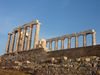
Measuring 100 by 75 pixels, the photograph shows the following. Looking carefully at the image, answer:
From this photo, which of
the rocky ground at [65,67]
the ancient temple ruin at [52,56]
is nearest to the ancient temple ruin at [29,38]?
the ancient temple ruin at [52,56]

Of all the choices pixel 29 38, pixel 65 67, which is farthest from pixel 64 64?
pixel 29 38

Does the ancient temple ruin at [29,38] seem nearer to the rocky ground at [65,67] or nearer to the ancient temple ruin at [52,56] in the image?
the ancient temple ruin at [52,56]

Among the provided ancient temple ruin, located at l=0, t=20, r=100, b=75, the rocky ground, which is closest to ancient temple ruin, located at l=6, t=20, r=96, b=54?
ancient temple ruin, located at l=0, t=20, r=100, b=75

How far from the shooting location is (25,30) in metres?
47.7

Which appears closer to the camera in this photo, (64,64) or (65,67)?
(65,67)

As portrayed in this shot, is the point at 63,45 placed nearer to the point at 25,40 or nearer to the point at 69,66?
the point at 25,40

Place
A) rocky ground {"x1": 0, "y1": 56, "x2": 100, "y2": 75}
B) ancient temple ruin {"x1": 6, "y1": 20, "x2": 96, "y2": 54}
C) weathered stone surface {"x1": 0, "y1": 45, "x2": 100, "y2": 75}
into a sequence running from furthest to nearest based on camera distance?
ancient temple ruin {"x1": 6, "y1": 20, "x2": 96, "y2": 54} → weathered stone surface {"x1": 0, "y1": 45, "x2": 100, "y2": 75} → rocky ground {"x1": 0, "y1": 56, "x2": 100, "y2": 75}

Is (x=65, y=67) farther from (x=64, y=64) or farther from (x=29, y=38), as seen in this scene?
(x=29, y=38)

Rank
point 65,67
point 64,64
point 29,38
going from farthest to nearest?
point 29,38 → point 64,64 → point 65,67

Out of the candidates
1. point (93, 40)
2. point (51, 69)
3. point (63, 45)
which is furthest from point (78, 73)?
point (63, 45)

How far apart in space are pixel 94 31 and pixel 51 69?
21940mm

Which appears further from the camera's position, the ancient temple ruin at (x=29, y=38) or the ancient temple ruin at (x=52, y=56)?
the ancient temple ruin at (x=29, y=38)

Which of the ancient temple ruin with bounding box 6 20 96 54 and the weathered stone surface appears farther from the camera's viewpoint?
the ancient temple ruin with bounding box 6 20 96 54

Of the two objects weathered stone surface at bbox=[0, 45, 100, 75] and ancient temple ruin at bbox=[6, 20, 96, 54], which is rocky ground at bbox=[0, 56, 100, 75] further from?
ancient temple ruin at bbox=[6, 20, 96, 54]
